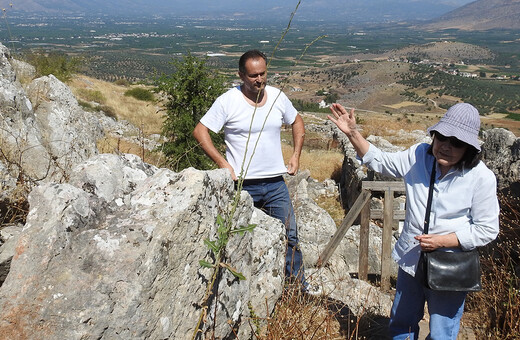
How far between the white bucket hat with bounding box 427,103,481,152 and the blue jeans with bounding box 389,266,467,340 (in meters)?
0.85

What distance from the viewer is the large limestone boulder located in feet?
5.10

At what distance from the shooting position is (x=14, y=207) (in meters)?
2.65

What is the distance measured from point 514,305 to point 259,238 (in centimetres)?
189

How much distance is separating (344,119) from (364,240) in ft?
8.07

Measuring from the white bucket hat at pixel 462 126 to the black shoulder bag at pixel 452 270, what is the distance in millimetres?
368

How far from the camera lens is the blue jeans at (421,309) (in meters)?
2.51

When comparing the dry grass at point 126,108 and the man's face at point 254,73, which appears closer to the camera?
the man's face at point 254,73

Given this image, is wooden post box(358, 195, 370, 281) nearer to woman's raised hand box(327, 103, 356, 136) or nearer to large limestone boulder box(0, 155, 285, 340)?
woman's raised hand box(327, 103, 356, 136)

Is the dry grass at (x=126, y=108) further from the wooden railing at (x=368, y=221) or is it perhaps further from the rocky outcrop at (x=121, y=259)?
the rocky outcrop at (x=121, y=259)

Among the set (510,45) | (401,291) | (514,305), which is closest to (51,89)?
(401,291)

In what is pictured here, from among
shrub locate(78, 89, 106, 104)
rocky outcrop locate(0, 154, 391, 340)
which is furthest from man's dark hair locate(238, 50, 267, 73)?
shrub locate(78, 89, 106, 104)

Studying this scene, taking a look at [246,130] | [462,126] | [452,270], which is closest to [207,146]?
[246,130]

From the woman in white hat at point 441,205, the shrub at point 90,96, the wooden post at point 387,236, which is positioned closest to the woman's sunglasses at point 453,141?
the woman in white hat at point 441,205

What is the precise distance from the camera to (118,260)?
1652 mm
